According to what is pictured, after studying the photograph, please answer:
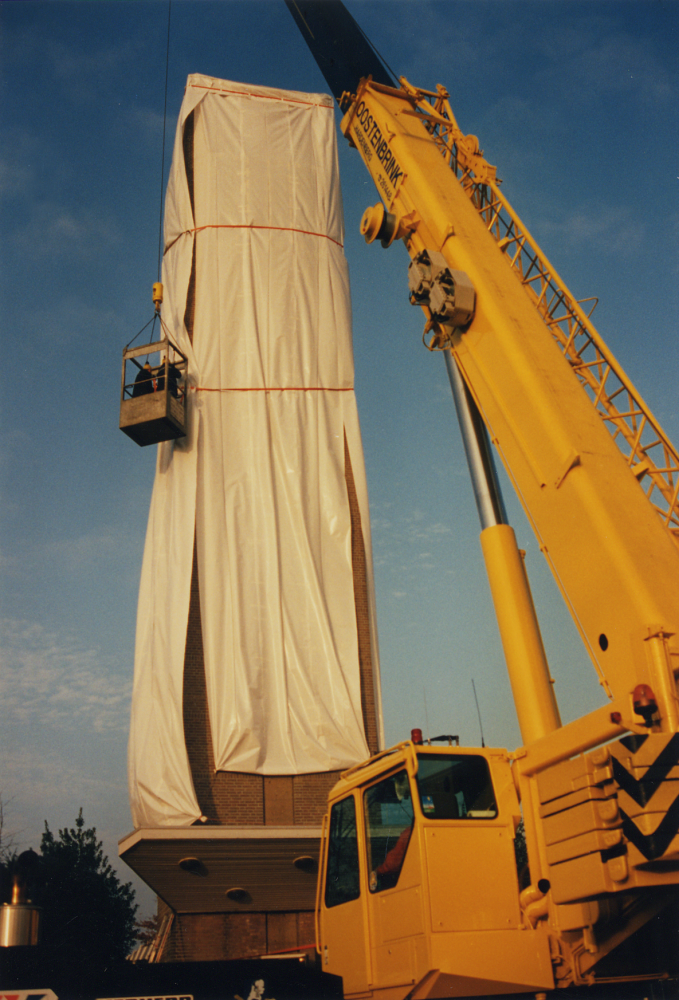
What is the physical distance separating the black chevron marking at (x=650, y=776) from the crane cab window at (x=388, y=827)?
71.5 inches

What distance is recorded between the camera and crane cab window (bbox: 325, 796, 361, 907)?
20.4 ft

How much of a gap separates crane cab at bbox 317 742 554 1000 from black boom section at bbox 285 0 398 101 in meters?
8.79

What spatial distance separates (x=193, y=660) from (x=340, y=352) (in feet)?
25.4

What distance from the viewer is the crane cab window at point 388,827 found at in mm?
5602

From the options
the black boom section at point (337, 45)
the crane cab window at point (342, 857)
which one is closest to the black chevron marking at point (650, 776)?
the crane cab window at point (342, 857)

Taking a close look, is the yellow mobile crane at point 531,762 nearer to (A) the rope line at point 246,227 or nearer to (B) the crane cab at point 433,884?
(B) the crane cab at point 433,884

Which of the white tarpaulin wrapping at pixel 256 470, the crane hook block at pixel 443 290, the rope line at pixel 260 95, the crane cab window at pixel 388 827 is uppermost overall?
the rope line at pixel 260 95

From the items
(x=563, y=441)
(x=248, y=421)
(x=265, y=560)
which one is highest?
(x=248, y=421)

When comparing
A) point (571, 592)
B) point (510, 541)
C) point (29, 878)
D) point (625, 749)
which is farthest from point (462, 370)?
point (29, 878)

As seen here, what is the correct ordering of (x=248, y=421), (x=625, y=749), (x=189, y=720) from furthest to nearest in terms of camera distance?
(x=248, y=421), (x=189, y=720), (x=625, y=749)

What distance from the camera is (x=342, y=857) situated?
6.44 m

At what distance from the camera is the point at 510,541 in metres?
7.16

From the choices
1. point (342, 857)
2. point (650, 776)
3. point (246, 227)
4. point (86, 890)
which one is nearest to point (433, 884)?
point (342, 857)

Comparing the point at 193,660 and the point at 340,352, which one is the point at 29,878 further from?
the point at 340,352
